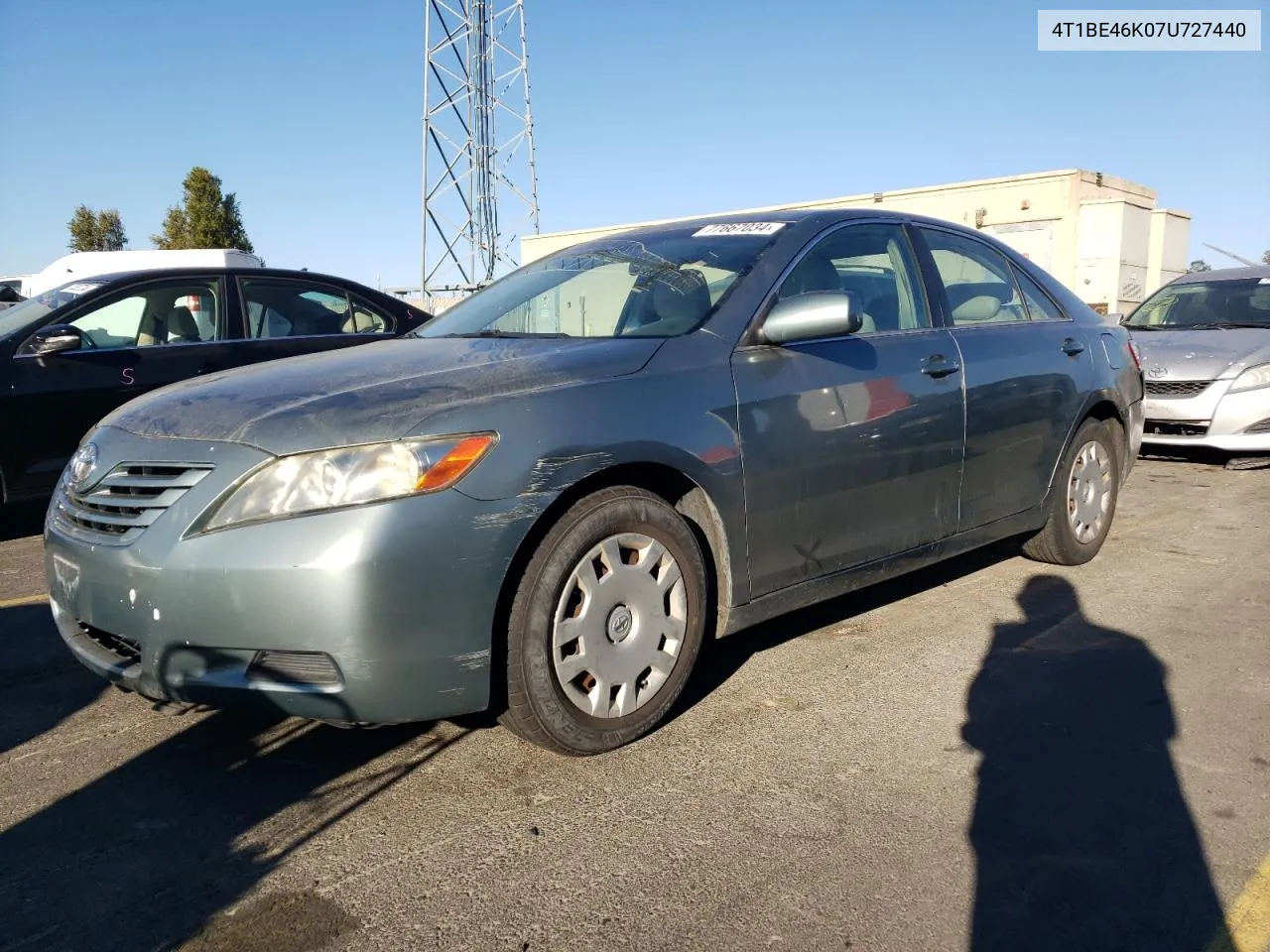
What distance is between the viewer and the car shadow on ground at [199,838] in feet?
7.13

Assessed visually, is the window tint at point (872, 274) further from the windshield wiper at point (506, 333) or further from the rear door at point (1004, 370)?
the windshield wiper at point (506, 333)

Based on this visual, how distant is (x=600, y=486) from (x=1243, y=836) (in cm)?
186

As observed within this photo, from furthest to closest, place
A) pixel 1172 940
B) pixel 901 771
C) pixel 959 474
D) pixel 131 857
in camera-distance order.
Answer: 1. pixel 959 474
2. pixel 901 771
3. pixel 131 857
4. pixel 1172 940

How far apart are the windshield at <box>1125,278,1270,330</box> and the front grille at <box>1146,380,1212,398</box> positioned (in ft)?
3.33

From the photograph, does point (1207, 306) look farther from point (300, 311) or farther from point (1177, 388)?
point (300, 311)

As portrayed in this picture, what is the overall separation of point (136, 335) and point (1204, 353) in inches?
296

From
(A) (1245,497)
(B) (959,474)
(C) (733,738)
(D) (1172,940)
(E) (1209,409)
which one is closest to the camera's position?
(D) (1172,940)

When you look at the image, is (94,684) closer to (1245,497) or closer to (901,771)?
(901,771)

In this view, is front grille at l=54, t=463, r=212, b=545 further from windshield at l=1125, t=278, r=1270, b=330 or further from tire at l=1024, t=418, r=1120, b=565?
windshield at l=1125, t=278, r=1270, b=330

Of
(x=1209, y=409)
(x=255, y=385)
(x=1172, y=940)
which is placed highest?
(x=255, y=385)

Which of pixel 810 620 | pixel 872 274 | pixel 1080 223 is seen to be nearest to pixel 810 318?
pixel 872 274

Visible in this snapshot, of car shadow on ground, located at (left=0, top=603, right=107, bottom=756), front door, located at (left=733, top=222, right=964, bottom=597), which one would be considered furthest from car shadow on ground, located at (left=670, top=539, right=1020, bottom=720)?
car shadow on ground, located at (left=0, top=603, right=107, bottom=756)

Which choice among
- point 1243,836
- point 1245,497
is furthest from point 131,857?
point 1245,497

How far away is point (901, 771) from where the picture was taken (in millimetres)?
2889
